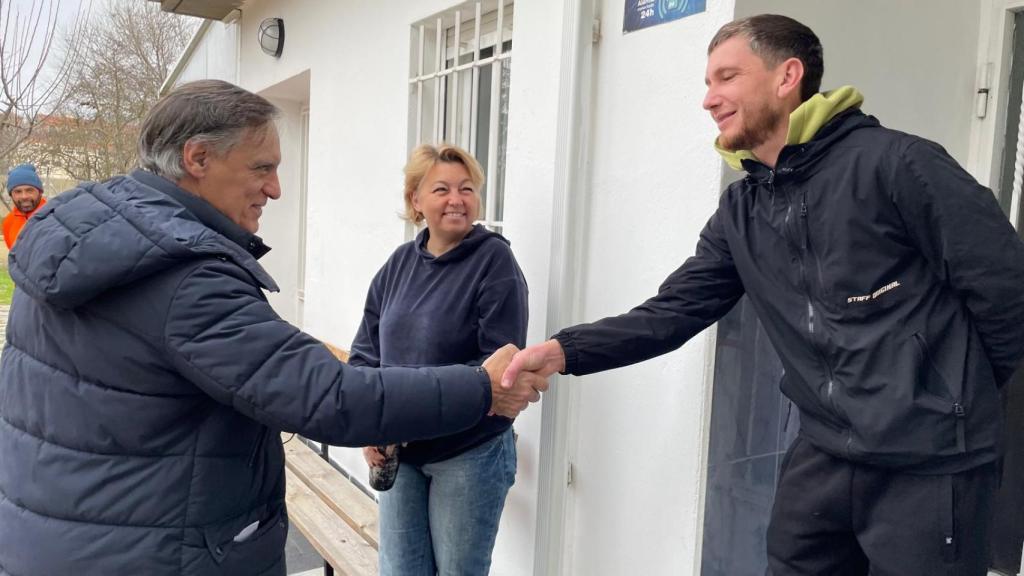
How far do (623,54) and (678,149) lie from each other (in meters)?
0.44

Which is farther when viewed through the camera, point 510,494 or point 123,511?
point 510,494

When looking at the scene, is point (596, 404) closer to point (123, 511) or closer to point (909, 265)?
point (909, 265)

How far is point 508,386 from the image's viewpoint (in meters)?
1.95

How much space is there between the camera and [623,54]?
8.01 feet

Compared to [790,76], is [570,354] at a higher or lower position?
lower

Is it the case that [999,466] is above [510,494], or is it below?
above

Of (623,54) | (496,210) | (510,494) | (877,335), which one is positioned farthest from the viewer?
(496,210)

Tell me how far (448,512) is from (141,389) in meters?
1.20

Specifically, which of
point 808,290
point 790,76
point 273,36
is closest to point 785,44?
point 790,76

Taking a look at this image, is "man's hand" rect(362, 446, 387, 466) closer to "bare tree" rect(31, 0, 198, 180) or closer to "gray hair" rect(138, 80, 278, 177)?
"gray hair" rect(138, 80, 278, 177)

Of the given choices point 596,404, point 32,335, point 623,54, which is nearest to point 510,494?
point 596,404

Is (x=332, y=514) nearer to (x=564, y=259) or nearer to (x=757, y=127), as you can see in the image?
(x=564, y=259)

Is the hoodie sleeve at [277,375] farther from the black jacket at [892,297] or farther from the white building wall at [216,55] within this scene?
the white building wall at [216,55]

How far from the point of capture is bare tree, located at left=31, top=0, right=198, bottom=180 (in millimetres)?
16453
